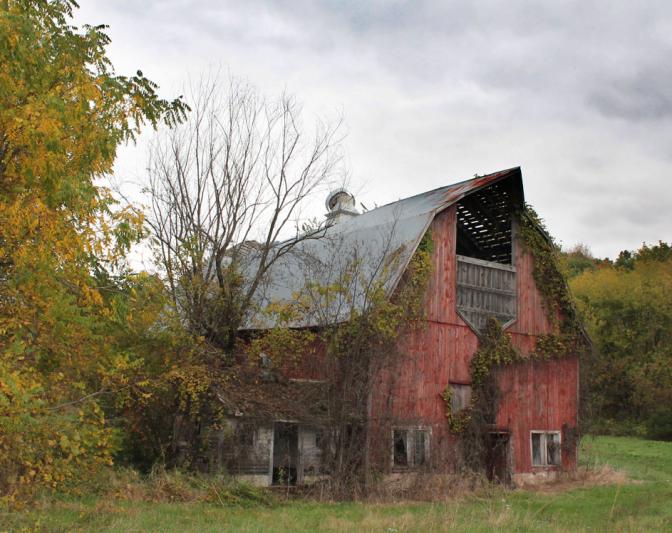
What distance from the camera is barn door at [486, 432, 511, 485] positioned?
17438mm

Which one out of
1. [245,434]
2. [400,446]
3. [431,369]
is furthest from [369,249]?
[245,434]

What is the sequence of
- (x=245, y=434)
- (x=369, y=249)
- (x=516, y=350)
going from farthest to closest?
(x=516, y=350) → (x=369, y=249) → (x=245, y=434)

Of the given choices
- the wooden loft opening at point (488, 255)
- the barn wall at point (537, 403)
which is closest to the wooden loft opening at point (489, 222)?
the wooden loft opening at point (488, 255)

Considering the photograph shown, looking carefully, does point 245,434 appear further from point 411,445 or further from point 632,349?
point 632,349

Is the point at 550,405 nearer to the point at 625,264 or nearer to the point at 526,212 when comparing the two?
the point at 526,212

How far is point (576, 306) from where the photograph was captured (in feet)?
64.5

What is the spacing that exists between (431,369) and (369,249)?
3.23 metres

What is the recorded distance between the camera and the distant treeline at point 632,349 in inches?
1463

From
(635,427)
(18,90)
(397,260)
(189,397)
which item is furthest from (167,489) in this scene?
(635,427)

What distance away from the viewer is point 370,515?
11438 mm

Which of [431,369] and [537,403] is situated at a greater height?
[431,369]

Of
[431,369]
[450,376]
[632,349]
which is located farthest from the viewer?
[632,349]

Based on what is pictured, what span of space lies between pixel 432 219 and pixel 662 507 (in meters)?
7.45

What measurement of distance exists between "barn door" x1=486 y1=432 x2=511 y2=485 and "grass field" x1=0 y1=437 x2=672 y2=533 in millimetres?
1872
